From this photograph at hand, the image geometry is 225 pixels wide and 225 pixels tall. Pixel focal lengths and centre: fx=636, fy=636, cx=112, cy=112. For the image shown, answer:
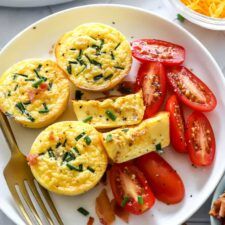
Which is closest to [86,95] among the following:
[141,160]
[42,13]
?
[141,160]

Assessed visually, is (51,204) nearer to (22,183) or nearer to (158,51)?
(22,183)

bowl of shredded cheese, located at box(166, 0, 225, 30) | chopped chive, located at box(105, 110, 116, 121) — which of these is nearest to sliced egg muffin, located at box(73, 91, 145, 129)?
chopped chive, located at box(105, 110, 116, 121)

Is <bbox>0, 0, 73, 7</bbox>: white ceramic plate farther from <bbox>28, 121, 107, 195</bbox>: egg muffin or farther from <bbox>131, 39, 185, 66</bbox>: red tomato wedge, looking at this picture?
<bbox>28, 121, 107, 195</bbox>: egg muffin

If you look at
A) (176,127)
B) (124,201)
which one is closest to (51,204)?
(124,201)

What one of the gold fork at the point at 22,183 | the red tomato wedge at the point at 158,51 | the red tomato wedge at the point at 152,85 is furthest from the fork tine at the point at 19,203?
the red tomato wedge at the point at 158,51

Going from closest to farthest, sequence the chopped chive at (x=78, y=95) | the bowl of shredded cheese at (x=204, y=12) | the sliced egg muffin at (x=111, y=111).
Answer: the sliced egg muffin at (x=111, y=111) → the chopped chive at (x=78, y=95) → the bowl of shredded cheese at (x=204, y=12)

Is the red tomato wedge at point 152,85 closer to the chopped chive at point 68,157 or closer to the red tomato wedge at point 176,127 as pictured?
the red tomato wedge at point 176,127

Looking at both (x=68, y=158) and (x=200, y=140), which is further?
(x=200, y=140)
